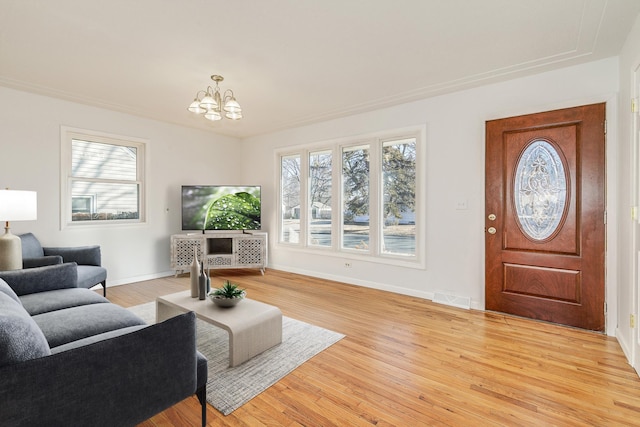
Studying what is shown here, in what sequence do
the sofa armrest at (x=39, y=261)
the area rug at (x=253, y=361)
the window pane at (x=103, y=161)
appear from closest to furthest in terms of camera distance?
the area rug at (x=253, y=361) < the sofa armrest at (x=39, y=261) < the window pane at (x=103, y=161)

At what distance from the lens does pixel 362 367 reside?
2.24m

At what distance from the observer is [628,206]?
7.97 ft

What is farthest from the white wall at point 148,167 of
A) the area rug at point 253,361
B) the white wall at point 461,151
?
the white wall at point 461,151

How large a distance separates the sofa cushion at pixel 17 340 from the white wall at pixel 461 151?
143 inches

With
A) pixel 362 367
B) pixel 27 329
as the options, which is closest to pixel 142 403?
pixel 27 329

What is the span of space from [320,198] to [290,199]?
2.20 ft

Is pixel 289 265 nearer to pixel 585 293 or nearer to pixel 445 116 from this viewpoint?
pixel 445 116

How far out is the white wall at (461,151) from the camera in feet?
9.68

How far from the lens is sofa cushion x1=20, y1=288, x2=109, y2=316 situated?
7.11 ft

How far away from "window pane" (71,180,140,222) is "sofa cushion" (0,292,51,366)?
11.8ft

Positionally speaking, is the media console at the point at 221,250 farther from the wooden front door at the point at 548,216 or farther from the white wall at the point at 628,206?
the white wall at the point at 628,206

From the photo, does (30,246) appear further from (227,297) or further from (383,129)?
(383,129)

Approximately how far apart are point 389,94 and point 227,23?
2.12 meters

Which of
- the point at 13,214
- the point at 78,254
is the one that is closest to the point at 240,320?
the point at 13,214
